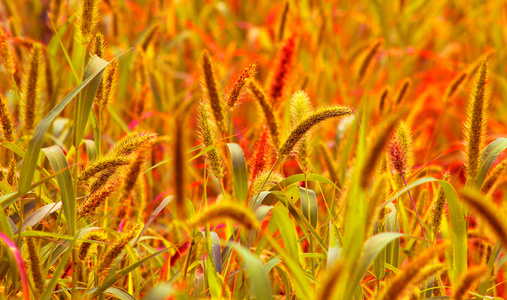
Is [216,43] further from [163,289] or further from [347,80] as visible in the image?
[163,289]

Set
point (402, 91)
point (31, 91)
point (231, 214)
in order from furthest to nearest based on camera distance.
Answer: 1. point (402, 91)
2. point (31, 91)
3. point (231, 214)

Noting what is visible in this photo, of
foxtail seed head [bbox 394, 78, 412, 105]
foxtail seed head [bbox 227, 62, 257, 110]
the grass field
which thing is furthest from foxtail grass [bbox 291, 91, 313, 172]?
foxtail seed head [bbox 394, 78, 412, 105]

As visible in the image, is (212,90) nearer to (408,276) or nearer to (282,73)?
(282,73)

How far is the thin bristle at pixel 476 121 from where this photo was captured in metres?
1.23

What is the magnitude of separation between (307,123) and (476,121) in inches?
17.9

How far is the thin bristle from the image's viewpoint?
4.05 ft

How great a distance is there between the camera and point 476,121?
124 centimetres

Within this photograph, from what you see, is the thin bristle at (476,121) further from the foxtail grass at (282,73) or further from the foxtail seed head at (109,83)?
the foxtail seed head at (109,83)

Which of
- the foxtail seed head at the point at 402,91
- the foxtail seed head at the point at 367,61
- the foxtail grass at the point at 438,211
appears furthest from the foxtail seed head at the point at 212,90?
the foxtail seed head at the point at 367,61

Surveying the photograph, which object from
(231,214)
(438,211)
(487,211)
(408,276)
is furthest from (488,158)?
(231,214)

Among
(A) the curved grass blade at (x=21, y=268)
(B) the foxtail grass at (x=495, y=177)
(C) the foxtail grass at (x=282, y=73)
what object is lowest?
(A) the curved grass blade at (x=21, y=268)

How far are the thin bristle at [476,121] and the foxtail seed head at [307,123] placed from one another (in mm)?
347

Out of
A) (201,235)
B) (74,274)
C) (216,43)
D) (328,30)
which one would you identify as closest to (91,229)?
(74,274)

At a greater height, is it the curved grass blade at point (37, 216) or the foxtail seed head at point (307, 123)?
the foxtail seed head at point (307, 123)
